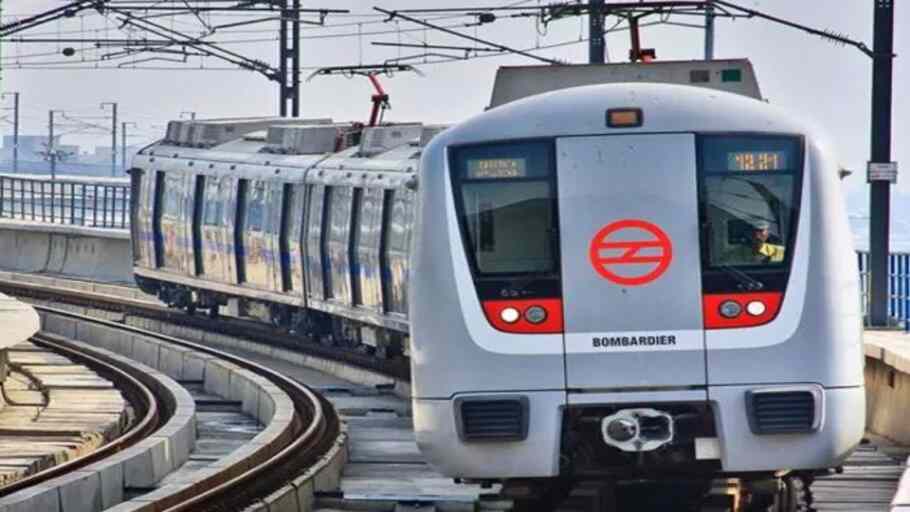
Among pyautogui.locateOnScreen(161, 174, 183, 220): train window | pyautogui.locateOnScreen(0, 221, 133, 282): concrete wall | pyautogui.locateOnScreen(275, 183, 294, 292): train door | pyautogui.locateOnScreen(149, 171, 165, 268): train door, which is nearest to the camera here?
pyautogui.locateOnScreen(275, 183, 294, 292): train door

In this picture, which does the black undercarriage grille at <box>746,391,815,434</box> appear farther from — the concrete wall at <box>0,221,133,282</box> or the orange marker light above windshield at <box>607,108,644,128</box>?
the concrete wall at <box>0,221,133,282</box>

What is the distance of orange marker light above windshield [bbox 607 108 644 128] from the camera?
16266 millimetres

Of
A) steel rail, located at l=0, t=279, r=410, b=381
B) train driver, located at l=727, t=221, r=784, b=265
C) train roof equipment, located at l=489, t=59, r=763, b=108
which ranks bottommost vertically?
steel rail, located at l=0, t=279, r=410, b=381

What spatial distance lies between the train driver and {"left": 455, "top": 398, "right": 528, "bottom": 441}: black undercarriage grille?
149 cm

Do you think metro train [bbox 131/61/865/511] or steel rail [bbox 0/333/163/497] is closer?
metro train [bbox 131/61/865/511]

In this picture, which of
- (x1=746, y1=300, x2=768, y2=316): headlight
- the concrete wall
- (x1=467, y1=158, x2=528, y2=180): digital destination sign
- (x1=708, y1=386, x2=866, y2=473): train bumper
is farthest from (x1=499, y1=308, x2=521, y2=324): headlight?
the concrete wall

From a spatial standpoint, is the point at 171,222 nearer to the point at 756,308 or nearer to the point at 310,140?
the point at 310,140

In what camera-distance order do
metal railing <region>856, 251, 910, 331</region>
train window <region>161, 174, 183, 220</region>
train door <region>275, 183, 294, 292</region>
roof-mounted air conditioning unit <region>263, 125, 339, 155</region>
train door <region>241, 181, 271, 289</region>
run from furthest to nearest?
train window <region>161, 174, 183, 220</region> < train door <region>241, 181, 271, 289</region> < roof-mounted air conditioning unit <region>263, 125, 339, 155</region> < train door <region>275, 183, 294, 292</region> < metal railing <region>856, 251, 910, 331</region>

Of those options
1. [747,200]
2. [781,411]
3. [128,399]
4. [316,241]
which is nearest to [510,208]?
[747,200]

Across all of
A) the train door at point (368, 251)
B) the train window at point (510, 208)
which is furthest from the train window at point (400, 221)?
the train window at point (510, 208)

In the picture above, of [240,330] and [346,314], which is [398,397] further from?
[240,330]

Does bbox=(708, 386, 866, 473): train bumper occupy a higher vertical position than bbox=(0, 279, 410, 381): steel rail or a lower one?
higher

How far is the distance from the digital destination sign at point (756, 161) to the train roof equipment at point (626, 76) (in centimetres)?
299

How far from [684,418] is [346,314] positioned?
57.7 ft
